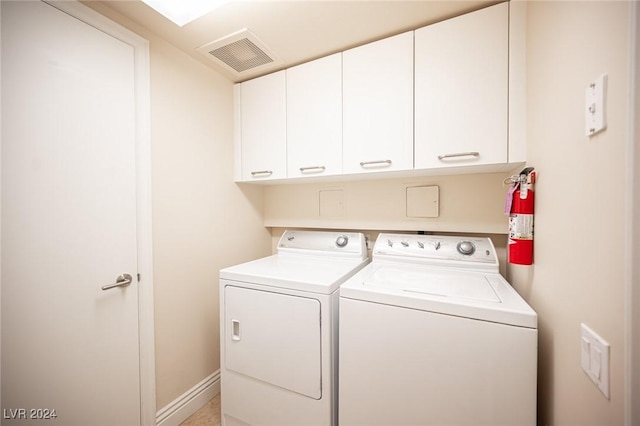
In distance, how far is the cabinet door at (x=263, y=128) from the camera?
181 cm

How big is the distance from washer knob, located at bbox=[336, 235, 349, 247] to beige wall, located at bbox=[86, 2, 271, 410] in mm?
827

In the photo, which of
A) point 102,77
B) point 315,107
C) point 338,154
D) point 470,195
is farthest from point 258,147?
point 470,195

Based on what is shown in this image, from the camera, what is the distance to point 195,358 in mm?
1757

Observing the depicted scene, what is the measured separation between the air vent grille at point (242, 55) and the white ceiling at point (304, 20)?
0.09 metres

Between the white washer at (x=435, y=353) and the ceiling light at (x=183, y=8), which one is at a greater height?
the ceiling light at (x=183, y=8)

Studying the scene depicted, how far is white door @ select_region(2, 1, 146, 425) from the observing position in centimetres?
101

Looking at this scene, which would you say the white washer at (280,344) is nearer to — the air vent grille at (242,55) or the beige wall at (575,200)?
the beige wall at (575,200)

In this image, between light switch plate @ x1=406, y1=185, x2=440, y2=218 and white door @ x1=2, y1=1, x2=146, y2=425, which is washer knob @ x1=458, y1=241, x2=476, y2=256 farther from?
white door @ x1=2, y1=1, x2=146, y2=425

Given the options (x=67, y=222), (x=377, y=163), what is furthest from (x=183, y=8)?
(x=377, y=163)

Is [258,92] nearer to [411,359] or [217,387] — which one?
[411,359]

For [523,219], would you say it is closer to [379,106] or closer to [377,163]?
[377,163]

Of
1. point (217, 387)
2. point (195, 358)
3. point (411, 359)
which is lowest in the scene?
point (217, 387)

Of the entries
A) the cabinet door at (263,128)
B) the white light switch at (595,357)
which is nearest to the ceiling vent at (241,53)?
the cabinet door at (263,128)

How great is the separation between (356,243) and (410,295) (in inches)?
29.8
